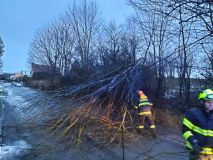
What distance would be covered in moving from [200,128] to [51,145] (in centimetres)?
602

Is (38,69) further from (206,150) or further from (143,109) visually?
(206,150)

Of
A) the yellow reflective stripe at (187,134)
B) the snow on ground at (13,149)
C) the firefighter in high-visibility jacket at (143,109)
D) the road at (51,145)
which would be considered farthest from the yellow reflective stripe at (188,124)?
the firefighter in high-visibility jacket at (143,109)

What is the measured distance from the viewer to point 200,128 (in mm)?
4992

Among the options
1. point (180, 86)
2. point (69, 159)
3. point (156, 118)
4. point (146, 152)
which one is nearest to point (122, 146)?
point (146, 152)

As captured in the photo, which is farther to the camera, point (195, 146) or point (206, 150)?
point (206, 150)

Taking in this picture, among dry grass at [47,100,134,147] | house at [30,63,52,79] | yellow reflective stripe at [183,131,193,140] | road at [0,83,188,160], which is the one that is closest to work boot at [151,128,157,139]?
road at [0,83,188,160]

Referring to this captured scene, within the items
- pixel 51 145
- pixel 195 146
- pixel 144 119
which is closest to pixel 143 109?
pixel 144 119

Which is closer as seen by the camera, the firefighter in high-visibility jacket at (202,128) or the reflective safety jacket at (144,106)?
the firefighter in high-visibility jacket at (202,128)

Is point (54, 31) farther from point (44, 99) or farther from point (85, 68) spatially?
point (44, 99)

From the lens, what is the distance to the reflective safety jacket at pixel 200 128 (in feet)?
16.2

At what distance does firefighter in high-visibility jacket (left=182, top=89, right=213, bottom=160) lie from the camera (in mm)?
4930

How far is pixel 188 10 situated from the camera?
37.4 feet

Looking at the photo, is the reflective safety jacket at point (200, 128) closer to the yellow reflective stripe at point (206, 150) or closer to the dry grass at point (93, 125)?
the yellow reflective stripe at point (206, 150)

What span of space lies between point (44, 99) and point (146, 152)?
3.90 m
